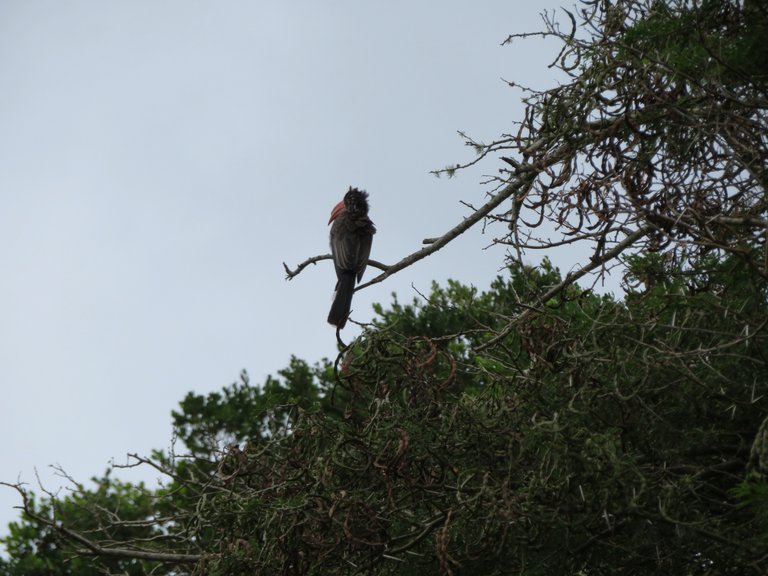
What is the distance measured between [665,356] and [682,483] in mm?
713

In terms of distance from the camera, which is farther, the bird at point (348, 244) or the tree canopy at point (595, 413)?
the bird at point (348, 244)

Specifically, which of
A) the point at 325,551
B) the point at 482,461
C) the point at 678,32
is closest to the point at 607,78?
the point at 678,32

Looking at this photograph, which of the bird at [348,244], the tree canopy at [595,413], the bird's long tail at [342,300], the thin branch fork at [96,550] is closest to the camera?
the tree canopy at [595,413]

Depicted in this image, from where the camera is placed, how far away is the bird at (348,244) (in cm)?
958

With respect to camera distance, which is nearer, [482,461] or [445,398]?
[482,461]

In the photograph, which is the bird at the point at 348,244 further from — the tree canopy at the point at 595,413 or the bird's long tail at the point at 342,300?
the tree canopy at the point at 595,413

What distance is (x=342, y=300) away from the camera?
31.4 ft

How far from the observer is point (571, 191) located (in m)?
6.91

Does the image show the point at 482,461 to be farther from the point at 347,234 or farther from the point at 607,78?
the point at 347,234

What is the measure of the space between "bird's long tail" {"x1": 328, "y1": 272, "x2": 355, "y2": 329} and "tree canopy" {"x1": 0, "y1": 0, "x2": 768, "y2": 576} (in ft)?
7.15

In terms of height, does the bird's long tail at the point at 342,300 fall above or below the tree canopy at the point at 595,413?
above

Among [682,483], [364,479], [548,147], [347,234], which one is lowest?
[682,483]

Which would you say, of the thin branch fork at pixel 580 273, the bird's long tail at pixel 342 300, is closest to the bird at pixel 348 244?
the bird's long tail at pixel 342 300

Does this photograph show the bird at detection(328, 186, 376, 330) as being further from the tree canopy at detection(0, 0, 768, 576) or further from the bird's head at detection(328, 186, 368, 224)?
the tree canopy at detection(0, 0, 768, 576)
